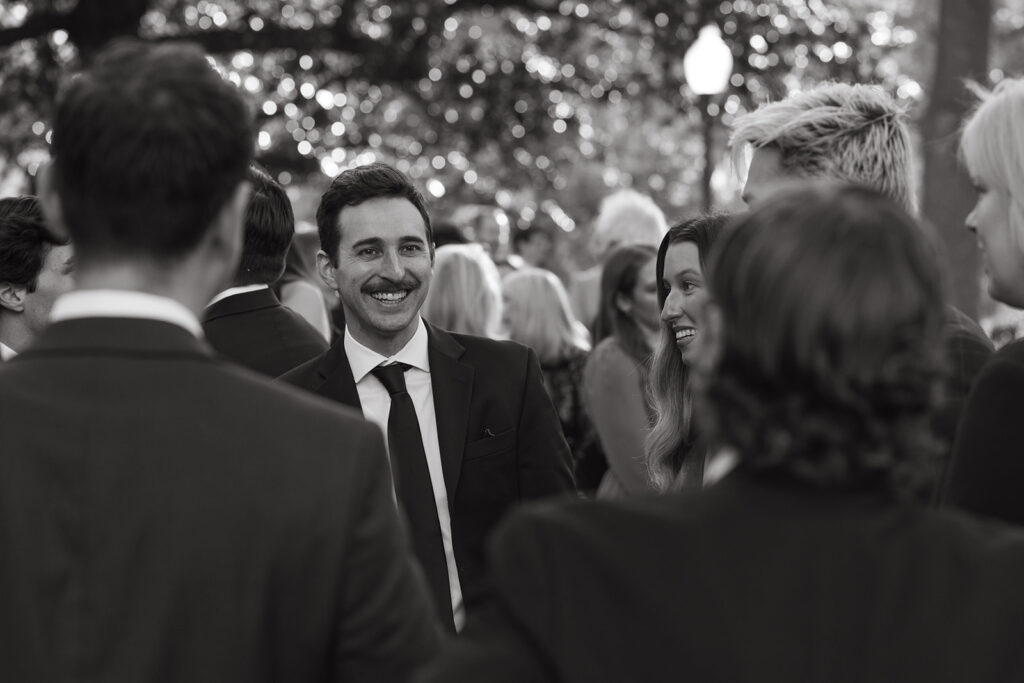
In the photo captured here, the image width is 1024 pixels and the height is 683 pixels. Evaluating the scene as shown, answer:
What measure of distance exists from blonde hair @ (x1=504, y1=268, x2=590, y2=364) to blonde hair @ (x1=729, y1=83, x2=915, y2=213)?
335 cm

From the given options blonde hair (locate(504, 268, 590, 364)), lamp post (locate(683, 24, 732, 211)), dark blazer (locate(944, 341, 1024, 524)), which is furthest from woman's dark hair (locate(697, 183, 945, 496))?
lamp post (locate(683, 24, 732, 211))

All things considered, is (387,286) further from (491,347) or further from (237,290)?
(237,290)

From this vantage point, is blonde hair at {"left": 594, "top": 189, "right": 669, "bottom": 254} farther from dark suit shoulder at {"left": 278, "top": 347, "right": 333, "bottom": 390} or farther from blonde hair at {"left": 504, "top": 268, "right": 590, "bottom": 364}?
dark suit shoulder at {"left": 278, "top": 347, "right": 333, "bottom": 390}

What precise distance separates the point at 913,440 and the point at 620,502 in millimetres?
449

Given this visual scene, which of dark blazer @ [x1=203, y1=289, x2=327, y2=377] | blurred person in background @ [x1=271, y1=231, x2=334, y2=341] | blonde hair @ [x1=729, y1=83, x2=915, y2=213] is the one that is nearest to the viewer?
blonde hair @ [x1=729, y1=83, x2=915, y2=213]

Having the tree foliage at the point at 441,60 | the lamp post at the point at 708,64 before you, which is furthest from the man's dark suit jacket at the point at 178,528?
the tree foliage at the point at 441,60

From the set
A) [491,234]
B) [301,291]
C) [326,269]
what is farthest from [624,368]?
[491,234]

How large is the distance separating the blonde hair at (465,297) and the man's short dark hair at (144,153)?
4.73 metres

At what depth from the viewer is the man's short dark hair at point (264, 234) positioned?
4.91 metres

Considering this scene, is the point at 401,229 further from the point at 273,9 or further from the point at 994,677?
the point at 273,9

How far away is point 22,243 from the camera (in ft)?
15.4

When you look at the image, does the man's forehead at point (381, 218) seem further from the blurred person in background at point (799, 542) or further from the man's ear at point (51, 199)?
the blurred person in background at point (799, 542)

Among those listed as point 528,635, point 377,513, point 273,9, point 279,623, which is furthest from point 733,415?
point 273,9

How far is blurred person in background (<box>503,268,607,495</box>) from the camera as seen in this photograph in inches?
284
